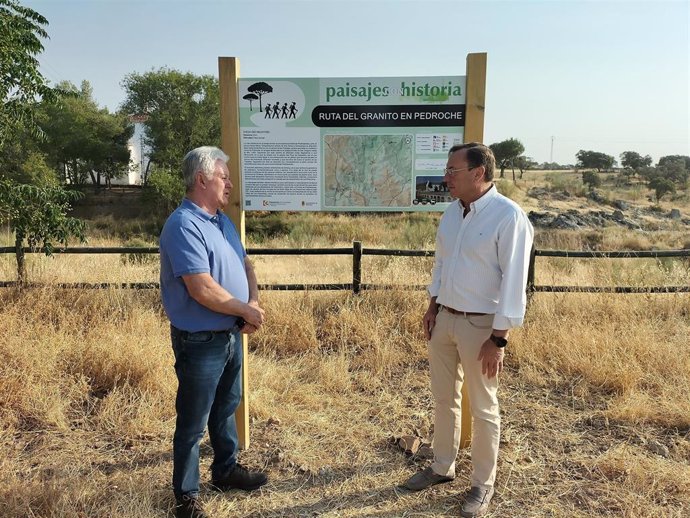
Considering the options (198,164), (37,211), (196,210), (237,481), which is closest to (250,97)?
(198,164)

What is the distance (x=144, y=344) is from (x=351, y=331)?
218cm

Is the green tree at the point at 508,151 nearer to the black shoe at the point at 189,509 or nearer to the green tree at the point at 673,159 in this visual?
the green tree at the point at 673,159

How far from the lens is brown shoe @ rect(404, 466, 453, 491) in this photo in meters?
3.18

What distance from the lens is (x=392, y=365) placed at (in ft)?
16.7

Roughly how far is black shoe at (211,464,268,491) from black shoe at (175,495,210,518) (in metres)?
0.35

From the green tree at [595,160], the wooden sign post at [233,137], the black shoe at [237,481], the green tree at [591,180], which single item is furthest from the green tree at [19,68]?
the green tree at [595,160]

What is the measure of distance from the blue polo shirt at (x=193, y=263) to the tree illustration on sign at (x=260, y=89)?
118cm

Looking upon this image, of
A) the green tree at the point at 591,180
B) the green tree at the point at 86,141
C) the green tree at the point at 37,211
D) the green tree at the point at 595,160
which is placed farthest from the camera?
the green tree at the point at 595,160

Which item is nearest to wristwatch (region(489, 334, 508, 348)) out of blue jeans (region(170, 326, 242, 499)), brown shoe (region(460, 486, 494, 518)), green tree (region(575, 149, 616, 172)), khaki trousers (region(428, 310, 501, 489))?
khaki trousers (region(428, 310, 501, 489))

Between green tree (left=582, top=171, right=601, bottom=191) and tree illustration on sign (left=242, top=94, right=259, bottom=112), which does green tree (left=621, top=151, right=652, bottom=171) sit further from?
tree illustration on sign (left=242, top=94, right=259, bottom=112)

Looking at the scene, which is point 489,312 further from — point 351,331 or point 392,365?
point 351,331

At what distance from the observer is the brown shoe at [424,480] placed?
3182 mm

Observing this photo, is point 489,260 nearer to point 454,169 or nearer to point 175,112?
point 454,169

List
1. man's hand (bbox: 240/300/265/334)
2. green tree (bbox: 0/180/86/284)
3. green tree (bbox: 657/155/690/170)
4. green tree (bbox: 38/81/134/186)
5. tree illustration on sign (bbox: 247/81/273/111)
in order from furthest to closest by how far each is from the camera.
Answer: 1. green tree (bbox: 657/155/690/170)
2. green tree (bbox: 38/81/134/186)
3. green tree (bbox: 0/180/86/284)
4. tree illustration on sign (bbox: 247/81/273/111)
5. man's hand (bbox: 240/300/265/334)
